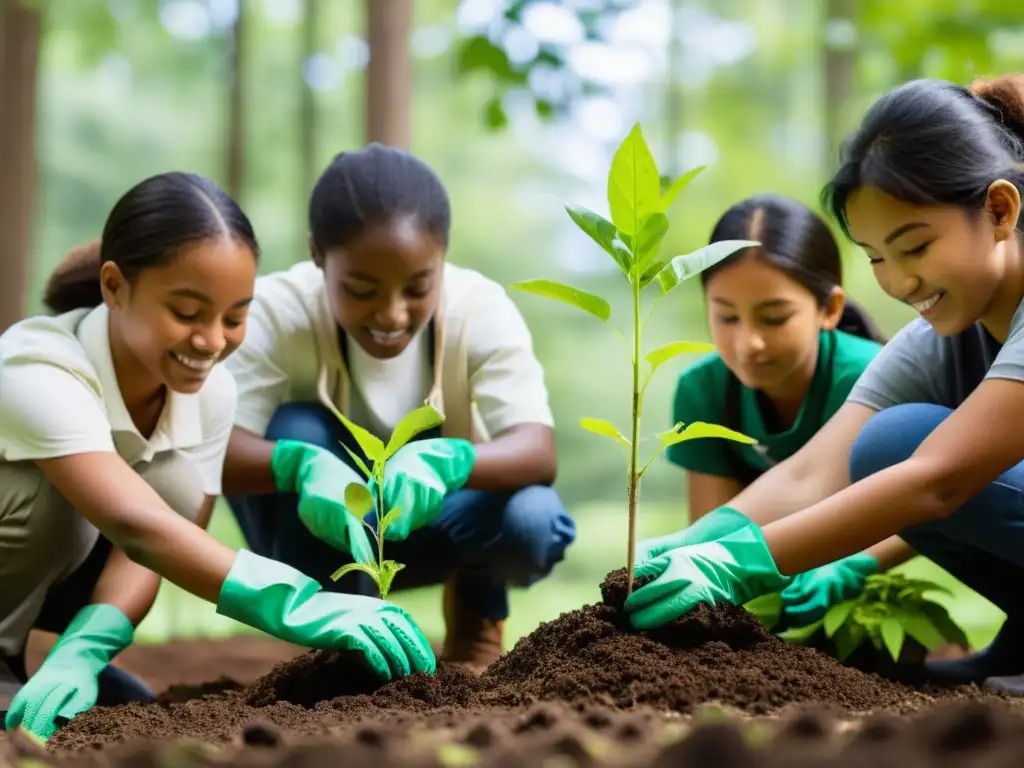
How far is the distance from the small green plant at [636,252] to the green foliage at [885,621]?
65 cm

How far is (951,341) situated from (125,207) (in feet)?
5.47

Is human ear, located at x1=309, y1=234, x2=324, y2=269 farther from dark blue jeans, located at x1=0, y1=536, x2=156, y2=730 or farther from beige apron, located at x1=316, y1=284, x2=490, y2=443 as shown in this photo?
dark blue jeans, located at x1=0, y1=536, x2=156, y2=730

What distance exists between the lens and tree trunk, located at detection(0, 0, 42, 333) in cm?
404

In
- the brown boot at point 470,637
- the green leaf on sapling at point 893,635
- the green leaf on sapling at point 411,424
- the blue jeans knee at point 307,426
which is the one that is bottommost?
the brown boot at point 470,637

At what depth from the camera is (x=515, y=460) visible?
7.71 ft

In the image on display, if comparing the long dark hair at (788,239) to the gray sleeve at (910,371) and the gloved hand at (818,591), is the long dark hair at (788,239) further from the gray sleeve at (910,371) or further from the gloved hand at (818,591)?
the gloved hand at (818,591)

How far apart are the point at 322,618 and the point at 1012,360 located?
124cm

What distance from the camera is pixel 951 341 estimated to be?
204 centimetres

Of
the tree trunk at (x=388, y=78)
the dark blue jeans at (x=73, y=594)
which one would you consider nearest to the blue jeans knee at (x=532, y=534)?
the dark blue jeans at (x=73, y=594)

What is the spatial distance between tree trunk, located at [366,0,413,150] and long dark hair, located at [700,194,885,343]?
161cm

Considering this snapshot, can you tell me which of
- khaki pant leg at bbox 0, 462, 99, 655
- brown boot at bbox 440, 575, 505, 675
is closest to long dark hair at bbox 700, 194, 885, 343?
brown boot at bbox 440, 575, 505, 675

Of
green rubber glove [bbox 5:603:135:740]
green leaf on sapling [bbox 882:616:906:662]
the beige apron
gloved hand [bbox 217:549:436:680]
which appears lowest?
green rubber glove [bbox 5:603:135:740]

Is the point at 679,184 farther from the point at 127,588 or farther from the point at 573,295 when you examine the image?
the point at 127,588

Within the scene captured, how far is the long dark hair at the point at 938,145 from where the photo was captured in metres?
1.74
